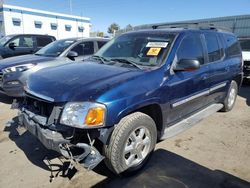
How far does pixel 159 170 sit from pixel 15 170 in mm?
1962

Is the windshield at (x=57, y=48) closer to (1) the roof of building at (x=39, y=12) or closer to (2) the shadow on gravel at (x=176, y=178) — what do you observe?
(2) the shadow on gravel at (x=176, y=178)

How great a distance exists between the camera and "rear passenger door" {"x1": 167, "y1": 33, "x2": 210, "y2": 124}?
3.78 m

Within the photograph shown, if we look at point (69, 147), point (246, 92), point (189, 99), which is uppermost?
point (189, 99)

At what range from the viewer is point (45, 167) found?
3523 millimetres

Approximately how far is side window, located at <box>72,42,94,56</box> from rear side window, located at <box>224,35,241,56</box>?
3.92 metres

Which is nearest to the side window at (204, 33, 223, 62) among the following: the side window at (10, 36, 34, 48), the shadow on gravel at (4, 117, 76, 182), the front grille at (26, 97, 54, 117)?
the front grille at (26, 97, 54, 117)

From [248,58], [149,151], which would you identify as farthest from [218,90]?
[248,58]

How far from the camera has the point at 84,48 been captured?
757cm

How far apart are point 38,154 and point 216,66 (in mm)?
3543

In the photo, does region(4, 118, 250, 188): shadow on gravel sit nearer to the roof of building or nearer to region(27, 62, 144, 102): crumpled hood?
region(27, 62, 144, 102): crumpled hood

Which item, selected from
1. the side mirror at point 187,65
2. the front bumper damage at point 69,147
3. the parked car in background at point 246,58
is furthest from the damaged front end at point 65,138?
the parked car in background at point 246,58

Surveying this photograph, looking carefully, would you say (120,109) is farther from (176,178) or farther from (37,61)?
(37,61)

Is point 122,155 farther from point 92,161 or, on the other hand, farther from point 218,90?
point 218,90

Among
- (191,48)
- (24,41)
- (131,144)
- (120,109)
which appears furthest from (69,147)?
(24,41)
